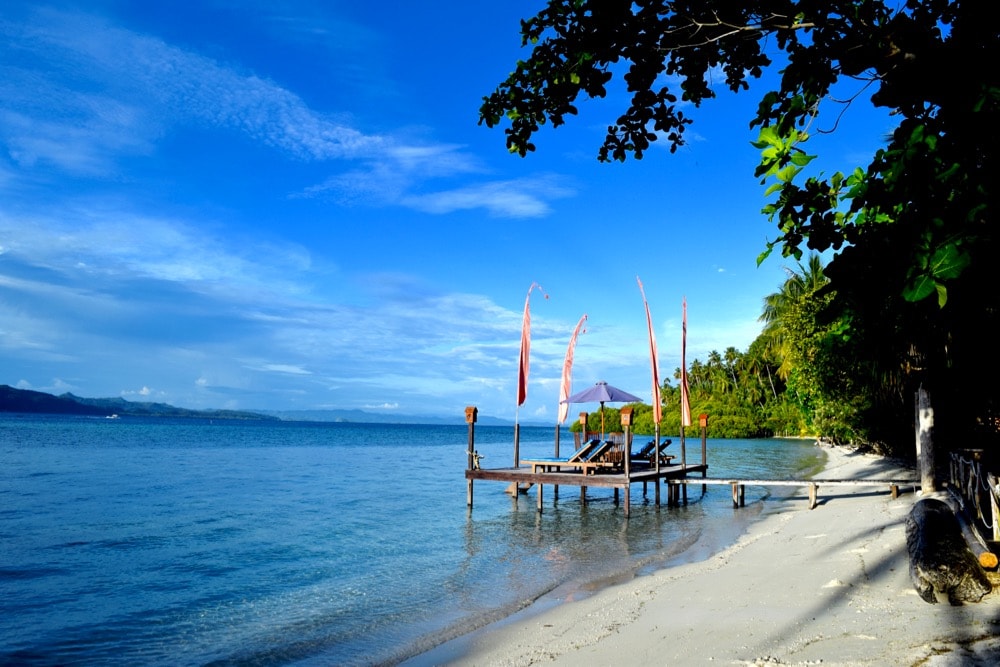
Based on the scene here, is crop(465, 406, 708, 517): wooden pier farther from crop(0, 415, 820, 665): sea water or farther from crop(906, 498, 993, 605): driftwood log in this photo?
crop(906, 498, 993, 605): driftwood log

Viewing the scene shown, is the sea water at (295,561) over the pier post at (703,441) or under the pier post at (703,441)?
under

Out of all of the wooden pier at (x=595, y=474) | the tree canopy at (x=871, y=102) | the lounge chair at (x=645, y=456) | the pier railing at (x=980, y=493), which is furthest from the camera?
the lounge chair at (x=645, y=456)

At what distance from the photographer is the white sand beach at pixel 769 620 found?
18.3 feet

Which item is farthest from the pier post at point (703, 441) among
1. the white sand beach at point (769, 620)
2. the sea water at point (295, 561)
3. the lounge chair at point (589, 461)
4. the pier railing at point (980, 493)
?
the white sand beach at point (769, 620)

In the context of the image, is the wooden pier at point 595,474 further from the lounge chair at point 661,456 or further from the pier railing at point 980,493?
the pier railing at point 980,493

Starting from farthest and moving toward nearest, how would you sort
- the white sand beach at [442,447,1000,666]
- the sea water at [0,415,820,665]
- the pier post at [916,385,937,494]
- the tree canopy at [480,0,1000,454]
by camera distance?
the pier post at [916,385,937,494] → the sea water at [0,415,820,665] → the white sand beach at [442,447,1000,666] → the tree canopy at [480,0,1000,454]

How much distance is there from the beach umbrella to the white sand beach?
1110 cm

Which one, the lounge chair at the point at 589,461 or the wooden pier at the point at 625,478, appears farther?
the lounge chair at the point at 589,461

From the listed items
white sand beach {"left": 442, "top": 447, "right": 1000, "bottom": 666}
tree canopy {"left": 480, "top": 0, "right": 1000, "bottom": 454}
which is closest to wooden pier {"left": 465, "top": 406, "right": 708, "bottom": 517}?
white sand beach {"left": 442, "top": 447, "right": 1000, "bottom": 666}

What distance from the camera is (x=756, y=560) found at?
432 inches

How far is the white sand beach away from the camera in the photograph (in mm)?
5574

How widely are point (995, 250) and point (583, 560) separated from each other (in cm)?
1139

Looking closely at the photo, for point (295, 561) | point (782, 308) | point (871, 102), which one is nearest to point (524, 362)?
point (295, 561)

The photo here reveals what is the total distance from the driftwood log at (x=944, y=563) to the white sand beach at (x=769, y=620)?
137 mm
